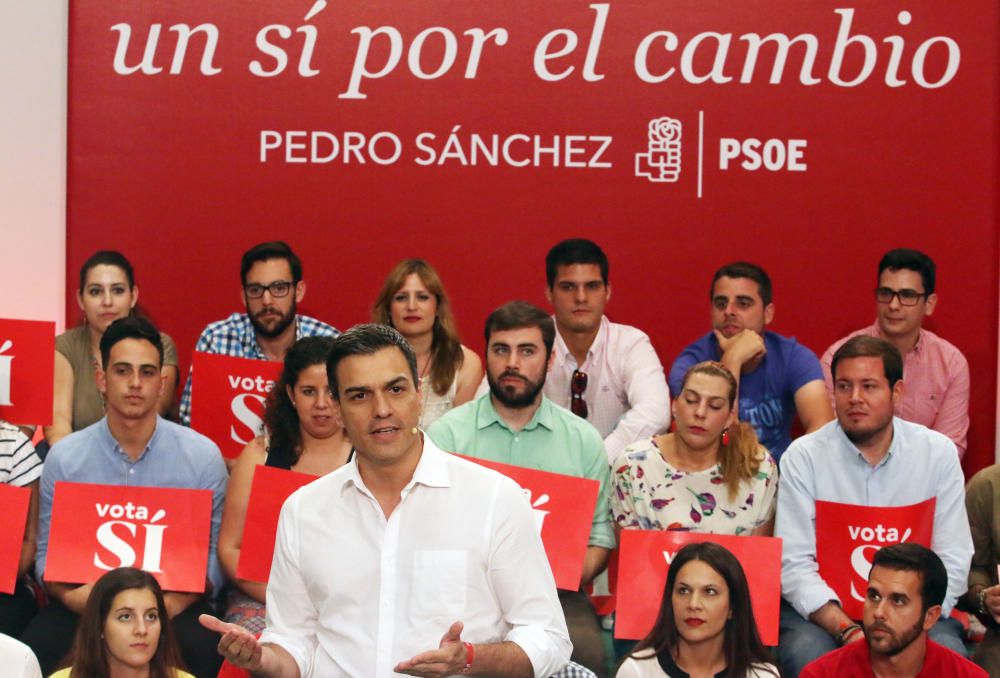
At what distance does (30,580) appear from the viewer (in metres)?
4.61

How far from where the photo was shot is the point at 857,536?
4352 millimetres

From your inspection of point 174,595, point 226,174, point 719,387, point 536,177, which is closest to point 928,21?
point 536,177

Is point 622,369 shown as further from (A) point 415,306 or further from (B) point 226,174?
(B) point 226,174

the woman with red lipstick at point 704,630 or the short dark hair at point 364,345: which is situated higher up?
the short dark hair at point 364,345

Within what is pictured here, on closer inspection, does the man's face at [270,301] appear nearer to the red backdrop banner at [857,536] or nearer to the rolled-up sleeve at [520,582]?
the red backdrop banner at [857,536]

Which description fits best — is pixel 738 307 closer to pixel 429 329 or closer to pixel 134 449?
pixel 429 329

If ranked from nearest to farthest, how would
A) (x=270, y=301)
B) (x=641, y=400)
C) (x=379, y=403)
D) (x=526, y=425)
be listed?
1. (x=379, y=403)
2. (x=526, y=425)
3. (x=641, y=400)
4. (x=270, y=301)

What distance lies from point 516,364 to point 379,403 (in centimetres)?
192

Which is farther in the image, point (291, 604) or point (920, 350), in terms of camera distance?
point (920, 350)

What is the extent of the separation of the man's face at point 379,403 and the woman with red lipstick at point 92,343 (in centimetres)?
283

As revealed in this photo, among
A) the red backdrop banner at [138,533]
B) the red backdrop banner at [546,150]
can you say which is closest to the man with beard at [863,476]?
the red backdrop banner at [546,150]

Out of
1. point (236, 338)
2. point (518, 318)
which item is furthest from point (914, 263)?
point (236, 338)

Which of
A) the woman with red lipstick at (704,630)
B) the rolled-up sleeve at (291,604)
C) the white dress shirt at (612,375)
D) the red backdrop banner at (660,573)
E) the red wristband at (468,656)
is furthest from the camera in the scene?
the white dress shirt at (612,375)

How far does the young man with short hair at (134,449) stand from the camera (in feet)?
14.8
